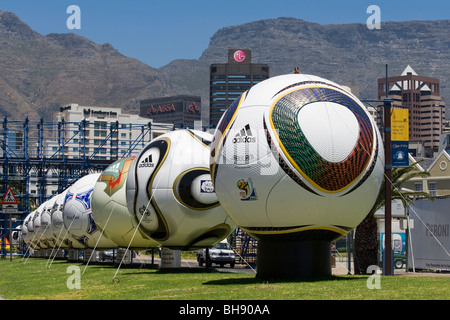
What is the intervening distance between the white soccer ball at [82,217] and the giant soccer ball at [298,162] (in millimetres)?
18967

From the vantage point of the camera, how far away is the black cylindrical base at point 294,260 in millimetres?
18438

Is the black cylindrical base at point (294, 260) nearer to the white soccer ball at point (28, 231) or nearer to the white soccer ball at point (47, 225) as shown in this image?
the white soccer ball at point (47, 225)

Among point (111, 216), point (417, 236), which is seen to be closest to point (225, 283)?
point (111, 216)

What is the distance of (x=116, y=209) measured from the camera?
3056cm

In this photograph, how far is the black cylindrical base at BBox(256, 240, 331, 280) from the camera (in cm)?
1844

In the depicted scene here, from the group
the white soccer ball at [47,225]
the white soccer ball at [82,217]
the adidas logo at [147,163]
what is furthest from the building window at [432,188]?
the adidas logo at [147,163]

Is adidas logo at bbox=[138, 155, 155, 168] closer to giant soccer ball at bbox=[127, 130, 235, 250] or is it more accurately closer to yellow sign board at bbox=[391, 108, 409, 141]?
giant soccer ball at bbox=[127, 130, 235, 250]

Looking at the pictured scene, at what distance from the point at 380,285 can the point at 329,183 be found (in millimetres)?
2510

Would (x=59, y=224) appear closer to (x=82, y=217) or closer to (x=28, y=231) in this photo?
(x=82, y=217)

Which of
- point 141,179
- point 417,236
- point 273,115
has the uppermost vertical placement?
point 273,115

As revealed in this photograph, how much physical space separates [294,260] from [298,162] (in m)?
2.39

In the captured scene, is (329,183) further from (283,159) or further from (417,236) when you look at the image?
(417,236)

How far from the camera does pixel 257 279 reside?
1908 centimetres

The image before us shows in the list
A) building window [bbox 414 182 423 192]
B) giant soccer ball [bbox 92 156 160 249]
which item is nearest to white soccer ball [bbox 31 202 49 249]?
giant soccer ball [bbox 92 156 160 249]
